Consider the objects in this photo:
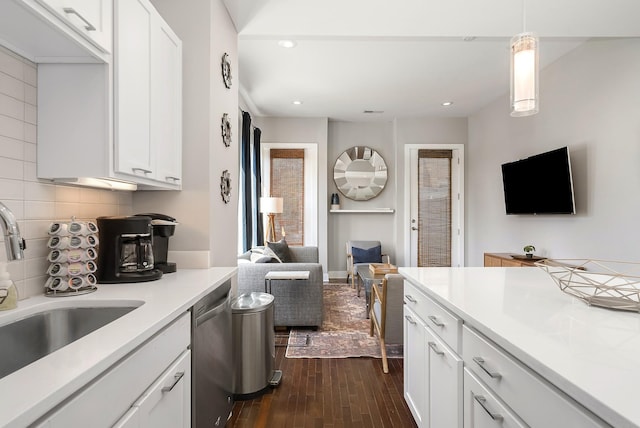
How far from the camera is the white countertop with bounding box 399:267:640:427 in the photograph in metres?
0.59

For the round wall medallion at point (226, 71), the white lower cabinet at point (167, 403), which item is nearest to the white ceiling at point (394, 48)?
the round wall medallion at point (226, 71)

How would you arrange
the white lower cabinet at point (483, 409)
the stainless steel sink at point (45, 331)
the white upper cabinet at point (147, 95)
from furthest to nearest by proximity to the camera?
the white upper cabinet at point (147, 95) < the stainless steel sink at point (45, 331) < the white lower cabinet at point (483, 409)

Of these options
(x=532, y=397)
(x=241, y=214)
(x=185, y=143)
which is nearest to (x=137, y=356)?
(x=532, y=397)

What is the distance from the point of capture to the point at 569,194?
3.35 meters

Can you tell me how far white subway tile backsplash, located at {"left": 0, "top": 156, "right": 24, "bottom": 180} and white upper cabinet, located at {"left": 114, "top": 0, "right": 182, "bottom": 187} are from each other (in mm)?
333

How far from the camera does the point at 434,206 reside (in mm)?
6070

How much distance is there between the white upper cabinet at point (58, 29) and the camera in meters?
1.04

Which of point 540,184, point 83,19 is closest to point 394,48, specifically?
point 540,184

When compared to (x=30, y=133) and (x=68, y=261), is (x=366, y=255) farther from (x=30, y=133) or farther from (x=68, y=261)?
(x=30, y=133)

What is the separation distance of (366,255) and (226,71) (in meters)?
4.05

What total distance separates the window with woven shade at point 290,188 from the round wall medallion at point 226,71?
3.43 m

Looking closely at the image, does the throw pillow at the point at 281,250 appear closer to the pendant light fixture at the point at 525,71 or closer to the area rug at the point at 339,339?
the area rug at the point at 339,339

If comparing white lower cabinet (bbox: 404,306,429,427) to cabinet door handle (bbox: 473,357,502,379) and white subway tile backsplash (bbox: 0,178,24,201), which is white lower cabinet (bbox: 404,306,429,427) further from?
white subway tile backsplash (bbox: 0,178,24,201)

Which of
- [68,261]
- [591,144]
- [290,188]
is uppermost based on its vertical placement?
[591,144]
